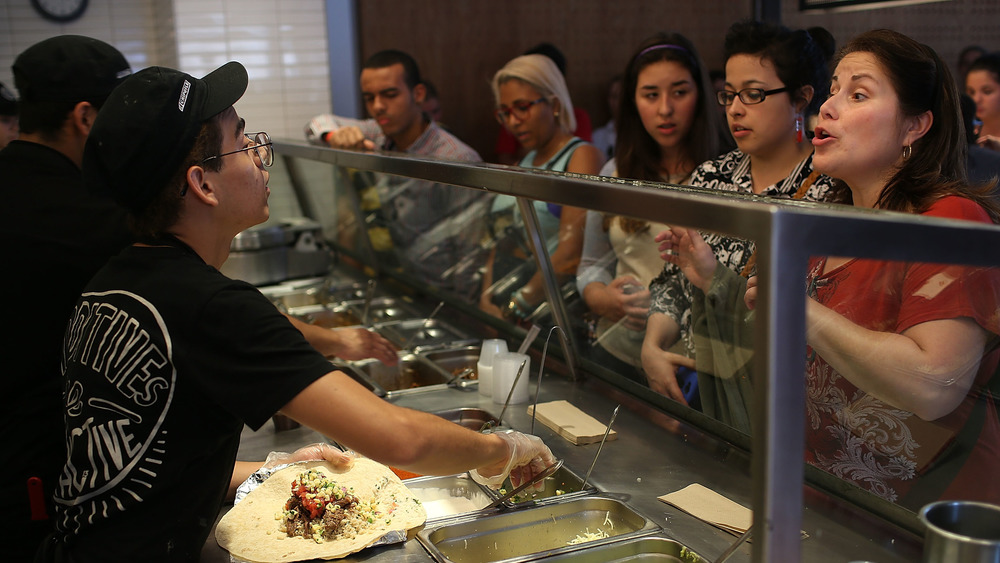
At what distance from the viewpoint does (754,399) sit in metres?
1.04

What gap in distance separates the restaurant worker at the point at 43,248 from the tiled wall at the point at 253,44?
8.56ft

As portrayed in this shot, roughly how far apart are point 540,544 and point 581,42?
214 inches

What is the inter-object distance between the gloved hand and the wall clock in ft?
18.4

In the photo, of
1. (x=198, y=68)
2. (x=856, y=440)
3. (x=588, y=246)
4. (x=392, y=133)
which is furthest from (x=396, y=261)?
(x=856, y=440)

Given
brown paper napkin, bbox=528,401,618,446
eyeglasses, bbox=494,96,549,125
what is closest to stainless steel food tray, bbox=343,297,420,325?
eyeglasses, bbox=494,96,549,125

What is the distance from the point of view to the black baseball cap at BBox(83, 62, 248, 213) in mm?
1438

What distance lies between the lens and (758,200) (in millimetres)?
1128

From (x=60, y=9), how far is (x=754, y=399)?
6357 millimetres

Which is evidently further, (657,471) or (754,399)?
(657,471)

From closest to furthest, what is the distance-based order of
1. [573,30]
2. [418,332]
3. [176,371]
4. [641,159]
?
[176,371] < [641,159] < [418,332] < [573,30]

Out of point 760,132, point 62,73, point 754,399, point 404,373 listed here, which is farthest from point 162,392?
point 760,132

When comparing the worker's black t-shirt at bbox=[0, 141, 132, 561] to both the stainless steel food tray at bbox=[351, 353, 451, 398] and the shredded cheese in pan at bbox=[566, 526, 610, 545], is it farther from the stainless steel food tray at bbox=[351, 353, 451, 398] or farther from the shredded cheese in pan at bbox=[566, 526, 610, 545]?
the shredded cheese in pan at bbox=[566, 526, 610, 545]

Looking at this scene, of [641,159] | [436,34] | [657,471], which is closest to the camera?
[657,471]

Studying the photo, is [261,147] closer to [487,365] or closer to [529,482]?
[529,482]
